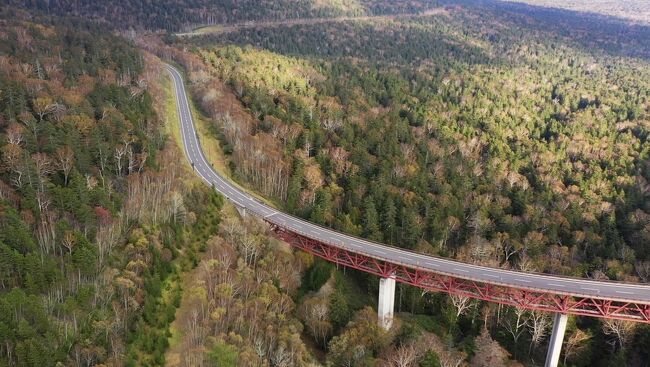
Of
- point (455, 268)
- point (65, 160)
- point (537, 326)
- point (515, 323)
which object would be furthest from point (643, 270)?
point (65, 160)

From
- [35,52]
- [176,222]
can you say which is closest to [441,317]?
[176,222]

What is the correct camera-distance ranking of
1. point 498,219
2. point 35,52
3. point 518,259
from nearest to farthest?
point 518,259 < point 498,219 < point 35,52

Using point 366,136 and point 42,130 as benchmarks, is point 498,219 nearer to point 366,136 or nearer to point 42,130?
point 366,136

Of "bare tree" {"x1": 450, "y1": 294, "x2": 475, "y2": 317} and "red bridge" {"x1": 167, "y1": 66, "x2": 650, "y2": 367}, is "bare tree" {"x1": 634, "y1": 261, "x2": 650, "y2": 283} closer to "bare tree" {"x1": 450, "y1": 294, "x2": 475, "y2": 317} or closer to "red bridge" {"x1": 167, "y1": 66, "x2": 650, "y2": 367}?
"red bridge" {"x1": 167, "y1": 66, "x2": 650, "y2": 367}

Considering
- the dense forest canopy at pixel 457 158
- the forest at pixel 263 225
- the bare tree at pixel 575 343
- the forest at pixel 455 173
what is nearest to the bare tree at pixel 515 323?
the forest at pixel 455 173

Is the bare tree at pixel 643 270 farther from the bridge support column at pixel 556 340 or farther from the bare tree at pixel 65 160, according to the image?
the bare tree at pixel 65 160

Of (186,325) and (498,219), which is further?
(498,219)

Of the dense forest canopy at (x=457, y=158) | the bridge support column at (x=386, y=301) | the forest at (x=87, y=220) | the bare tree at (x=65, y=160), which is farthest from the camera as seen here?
the dense forest canopy at (x=457, y=158)
